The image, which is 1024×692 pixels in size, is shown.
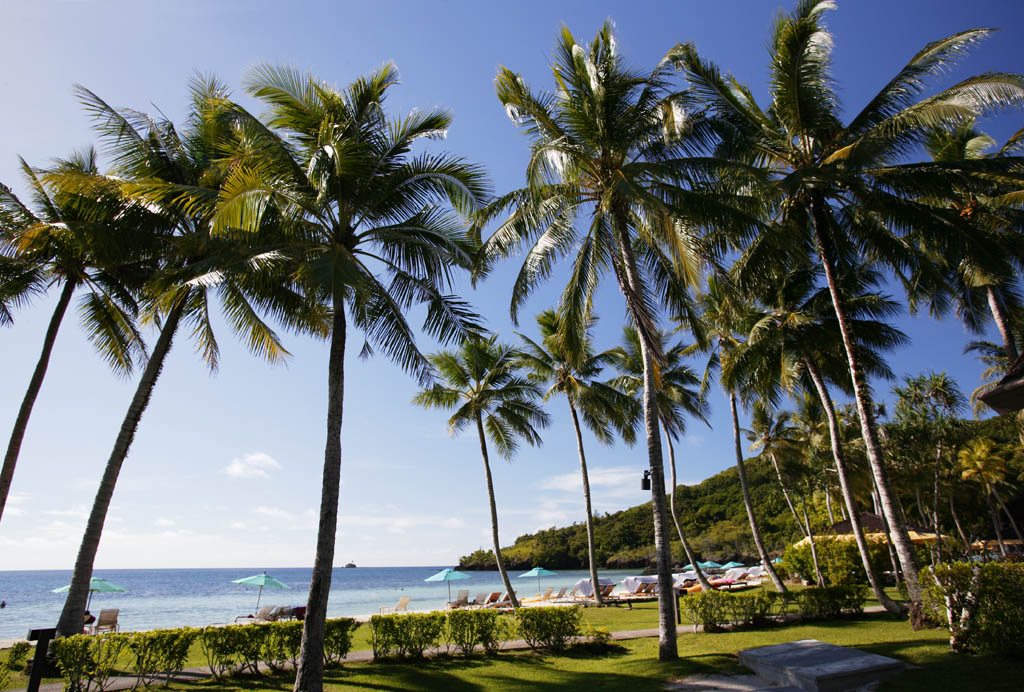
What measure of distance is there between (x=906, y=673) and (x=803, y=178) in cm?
881

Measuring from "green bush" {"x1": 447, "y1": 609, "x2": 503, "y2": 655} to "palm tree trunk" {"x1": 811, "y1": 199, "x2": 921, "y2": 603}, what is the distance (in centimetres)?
814

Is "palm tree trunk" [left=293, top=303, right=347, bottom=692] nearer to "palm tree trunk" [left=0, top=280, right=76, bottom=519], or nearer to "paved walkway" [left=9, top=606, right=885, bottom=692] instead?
"paved walkway" [left=9, top=606, right=885, bottom=692]

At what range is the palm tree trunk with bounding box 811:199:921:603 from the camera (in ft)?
35.0

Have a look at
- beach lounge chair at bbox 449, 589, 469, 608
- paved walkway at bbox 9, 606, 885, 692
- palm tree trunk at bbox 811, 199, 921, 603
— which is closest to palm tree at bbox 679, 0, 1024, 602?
palm tree trunk at bbox 811, 199, 921, 603

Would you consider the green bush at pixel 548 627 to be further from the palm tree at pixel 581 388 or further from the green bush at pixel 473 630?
the palm tree at pixel 581 388

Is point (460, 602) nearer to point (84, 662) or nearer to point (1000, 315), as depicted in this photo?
point (84, 662)

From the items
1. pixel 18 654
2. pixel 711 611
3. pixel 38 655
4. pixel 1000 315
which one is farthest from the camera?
pixel 1000 315

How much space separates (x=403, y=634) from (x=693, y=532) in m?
50.7

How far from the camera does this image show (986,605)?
7.38 metres

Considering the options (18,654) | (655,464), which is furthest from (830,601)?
(18,654)

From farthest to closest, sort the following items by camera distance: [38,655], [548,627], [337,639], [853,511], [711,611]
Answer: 1. [853,511]
2. [711,611]
3. [548,627]
4. [337,639]
5. [38,655]

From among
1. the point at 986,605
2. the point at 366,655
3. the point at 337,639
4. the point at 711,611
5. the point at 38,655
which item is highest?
the point at 986,605

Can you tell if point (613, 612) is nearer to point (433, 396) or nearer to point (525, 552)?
point (433, 396)

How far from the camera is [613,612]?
1917 centimetres
